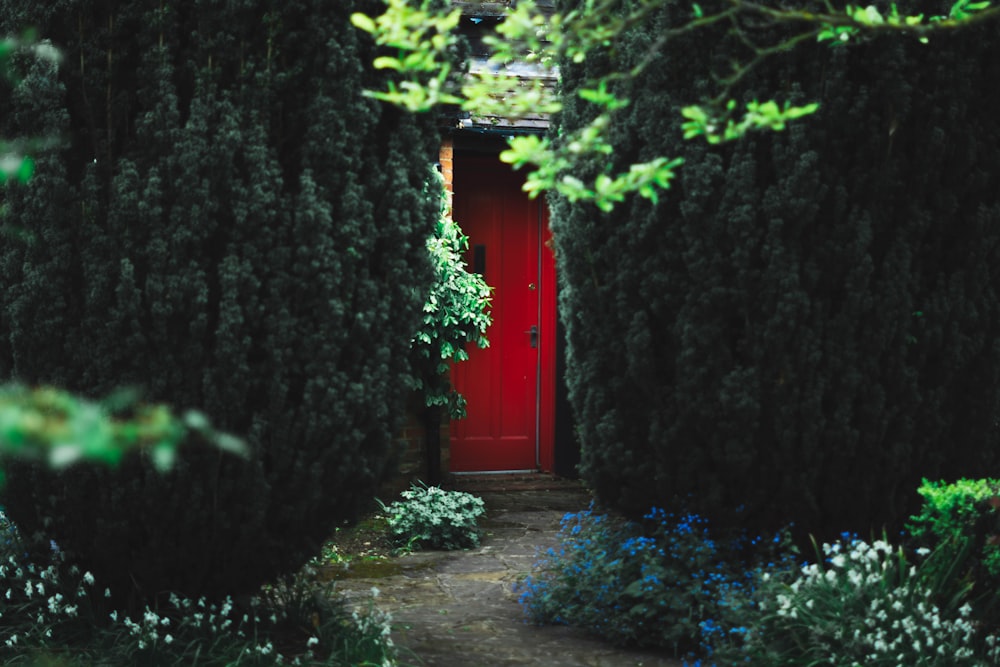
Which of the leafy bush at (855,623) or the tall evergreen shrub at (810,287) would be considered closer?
the leafy bush at (855,623)

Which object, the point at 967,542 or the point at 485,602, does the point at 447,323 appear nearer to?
the point at 485,602

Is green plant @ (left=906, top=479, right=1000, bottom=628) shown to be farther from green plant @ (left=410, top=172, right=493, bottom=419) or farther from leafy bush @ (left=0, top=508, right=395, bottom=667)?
green plant @ (left=410, top=172, right=493, bottom=419)

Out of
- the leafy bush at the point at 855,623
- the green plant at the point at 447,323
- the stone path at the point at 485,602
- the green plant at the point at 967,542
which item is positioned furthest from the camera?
the green plant at the point at 447,323

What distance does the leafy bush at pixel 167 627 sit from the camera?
4.24 metres

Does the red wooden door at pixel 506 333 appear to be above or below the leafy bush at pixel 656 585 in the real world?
above

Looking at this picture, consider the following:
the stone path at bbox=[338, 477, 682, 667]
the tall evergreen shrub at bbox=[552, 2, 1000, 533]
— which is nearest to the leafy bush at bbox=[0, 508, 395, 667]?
the stone path at bbox=[338, 477, 682, 667]

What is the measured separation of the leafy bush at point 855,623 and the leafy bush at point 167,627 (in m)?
1.56

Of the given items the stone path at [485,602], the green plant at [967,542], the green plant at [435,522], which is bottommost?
the stone path at [485,602]

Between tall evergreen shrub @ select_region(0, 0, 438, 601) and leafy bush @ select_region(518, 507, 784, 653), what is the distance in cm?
146

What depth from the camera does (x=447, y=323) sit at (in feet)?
27.2

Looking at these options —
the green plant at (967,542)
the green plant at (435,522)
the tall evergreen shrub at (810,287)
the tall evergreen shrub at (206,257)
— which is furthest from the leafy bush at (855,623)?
the green plant at (435,522)

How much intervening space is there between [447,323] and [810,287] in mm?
3909

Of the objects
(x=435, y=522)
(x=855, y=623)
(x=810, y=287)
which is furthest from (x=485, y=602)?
(x=810, y=287)

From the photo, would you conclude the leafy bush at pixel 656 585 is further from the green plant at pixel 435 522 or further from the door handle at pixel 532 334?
the door handle at pixel 532 334
